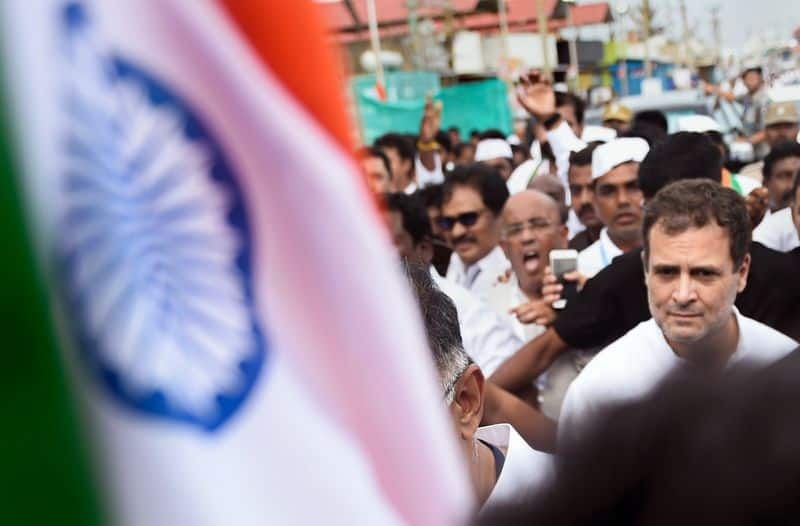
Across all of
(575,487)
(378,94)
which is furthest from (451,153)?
(575,487)

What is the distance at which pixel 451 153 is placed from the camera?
33.2 ft

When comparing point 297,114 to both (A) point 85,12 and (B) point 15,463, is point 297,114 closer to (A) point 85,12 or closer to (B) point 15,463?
(A) point 85,12

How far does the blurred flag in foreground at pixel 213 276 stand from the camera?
669mm

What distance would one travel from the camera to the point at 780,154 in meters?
5.45

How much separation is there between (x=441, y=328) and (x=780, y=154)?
3869 millimetres

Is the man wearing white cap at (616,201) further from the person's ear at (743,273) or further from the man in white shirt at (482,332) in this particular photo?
the person's ear at (743,273)

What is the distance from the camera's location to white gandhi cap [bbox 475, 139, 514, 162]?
331 inches

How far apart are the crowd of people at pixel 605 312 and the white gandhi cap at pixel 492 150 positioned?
173 cm

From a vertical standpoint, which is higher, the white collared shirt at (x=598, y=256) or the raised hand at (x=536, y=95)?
the raised hand at (x=536, y=95)

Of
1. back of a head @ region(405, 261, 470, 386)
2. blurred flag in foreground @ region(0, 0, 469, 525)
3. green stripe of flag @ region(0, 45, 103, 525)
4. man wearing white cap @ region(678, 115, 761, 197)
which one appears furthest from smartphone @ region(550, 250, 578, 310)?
green stripe of flag @ region(0, 45, 103, 525)

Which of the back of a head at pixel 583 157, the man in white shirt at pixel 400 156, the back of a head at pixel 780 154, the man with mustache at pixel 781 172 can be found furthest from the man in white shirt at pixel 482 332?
the man in white shirt at pixel 400 156

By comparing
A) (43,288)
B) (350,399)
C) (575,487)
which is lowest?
(575,487)

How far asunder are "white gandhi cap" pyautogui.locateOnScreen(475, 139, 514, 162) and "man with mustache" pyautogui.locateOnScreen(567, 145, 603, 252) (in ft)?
9.98

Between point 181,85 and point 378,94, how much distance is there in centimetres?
976
